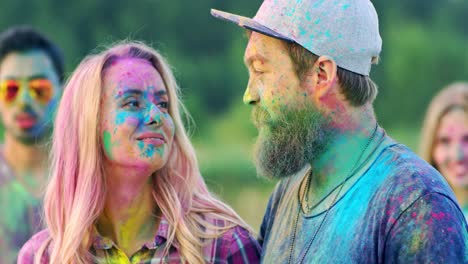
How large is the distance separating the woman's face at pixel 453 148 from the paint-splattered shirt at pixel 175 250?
235 centimetres

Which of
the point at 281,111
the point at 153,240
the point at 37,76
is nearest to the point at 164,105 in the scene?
the point at 153,240

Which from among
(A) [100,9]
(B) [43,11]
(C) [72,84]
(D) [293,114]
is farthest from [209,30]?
(D) [293,114]

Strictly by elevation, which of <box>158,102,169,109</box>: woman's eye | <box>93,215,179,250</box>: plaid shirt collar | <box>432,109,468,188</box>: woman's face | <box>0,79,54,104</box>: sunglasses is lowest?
<box>93,215,179,250</box>: plaid shirt collar

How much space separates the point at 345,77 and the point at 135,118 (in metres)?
1.13

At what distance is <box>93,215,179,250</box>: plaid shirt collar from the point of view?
3586 mm

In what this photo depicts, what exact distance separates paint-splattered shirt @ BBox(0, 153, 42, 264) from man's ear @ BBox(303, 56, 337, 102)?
3261mm

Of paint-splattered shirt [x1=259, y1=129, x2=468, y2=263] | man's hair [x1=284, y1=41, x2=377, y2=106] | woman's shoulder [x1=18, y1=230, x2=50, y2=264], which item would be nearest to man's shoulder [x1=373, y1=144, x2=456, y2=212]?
paint-splattered shirt [x1=259, y1=129, x2=468, y2=263]

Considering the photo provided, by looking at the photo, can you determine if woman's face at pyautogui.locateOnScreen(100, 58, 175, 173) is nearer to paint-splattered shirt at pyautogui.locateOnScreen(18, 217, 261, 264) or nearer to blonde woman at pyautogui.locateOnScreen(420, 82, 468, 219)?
paint-splattered shirt at pyautogui.locateOnScreen(18, 217, 261, 264)

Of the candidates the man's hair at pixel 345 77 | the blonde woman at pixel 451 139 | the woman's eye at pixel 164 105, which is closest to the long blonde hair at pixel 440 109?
the blonde woman at pixel 451 139

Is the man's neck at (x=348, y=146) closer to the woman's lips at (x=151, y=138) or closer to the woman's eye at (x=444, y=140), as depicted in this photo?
the woman's lips at (x=151, y=138)

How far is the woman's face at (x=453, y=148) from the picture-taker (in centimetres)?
548

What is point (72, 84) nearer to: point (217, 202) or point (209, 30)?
point (217, 202)

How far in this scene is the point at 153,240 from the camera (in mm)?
3609

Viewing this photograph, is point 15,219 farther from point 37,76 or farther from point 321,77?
point 321,77
